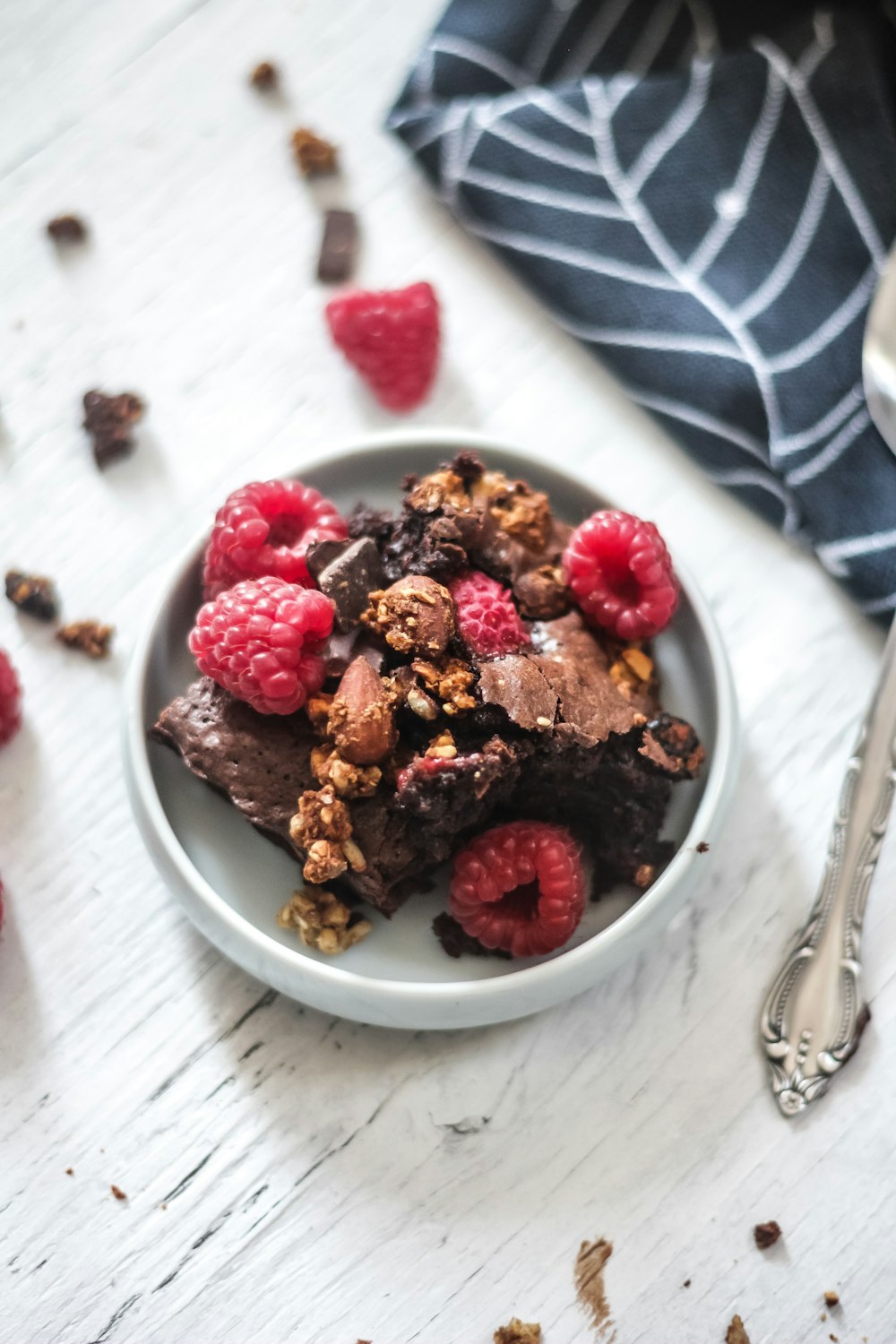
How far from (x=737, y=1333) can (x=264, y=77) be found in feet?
6.25

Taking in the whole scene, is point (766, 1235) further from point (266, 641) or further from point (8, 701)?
point (8, 701)

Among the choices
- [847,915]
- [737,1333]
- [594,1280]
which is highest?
[847,915]

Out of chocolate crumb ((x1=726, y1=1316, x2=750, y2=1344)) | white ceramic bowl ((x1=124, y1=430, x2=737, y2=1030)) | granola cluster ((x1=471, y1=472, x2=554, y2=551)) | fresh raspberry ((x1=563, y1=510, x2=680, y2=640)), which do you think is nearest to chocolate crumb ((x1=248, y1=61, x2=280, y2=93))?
white ceramic bowl ((x1=124, y1=430, x2=737, y2=1030))

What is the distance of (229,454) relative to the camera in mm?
1707

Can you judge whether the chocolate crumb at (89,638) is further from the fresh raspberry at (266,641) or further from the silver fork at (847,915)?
the silver fork at (847,915)

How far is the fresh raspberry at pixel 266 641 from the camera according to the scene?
49.6 inches

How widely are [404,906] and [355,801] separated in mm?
173

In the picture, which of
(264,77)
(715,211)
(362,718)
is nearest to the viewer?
(362,718)

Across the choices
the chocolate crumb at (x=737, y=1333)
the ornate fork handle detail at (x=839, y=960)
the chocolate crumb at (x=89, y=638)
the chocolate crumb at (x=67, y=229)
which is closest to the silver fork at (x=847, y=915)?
the ornate fork handle detail at (x=839, y=960)

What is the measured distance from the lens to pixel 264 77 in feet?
6.04

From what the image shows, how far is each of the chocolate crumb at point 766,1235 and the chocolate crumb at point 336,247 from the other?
1.45m

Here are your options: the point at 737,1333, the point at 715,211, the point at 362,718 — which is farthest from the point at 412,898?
the point at 715,211

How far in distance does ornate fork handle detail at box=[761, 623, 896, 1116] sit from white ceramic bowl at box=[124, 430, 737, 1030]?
18 cm

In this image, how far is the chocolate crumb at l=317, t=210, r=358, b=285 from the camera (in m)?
1.77
